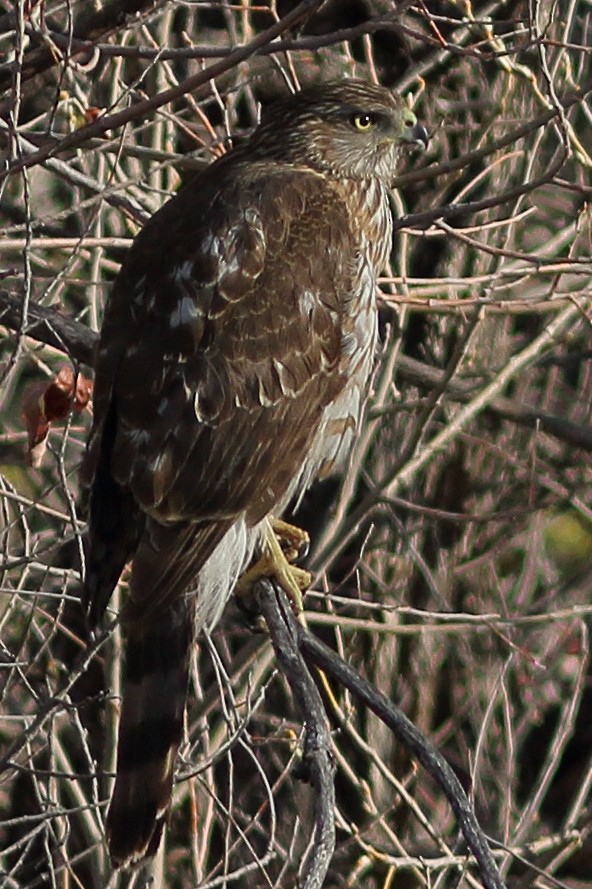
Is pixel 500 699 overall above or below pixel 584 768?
above

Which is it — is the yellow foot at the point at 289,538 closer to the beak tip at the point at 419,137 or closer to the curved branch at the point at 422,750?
the curved branch at the point at 422,750

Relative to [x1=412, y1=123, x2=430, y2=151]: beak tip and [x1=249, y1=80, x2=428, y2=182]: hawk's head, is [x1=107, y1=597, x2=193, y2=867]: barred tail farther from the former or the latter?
[x1=412, y1=123, x2=430, y2=151]: beak tip

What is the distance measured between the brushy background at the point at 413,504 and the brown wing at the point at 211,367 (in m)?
1.11

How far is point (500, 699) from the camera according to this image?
23.2ft

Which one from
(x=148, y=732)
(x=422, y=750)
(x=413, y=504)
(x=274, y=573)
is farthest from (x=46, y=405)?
(x=413, y=504)

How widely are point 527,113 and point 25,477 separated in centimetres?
225

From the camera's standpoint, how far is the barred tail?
3857 mm

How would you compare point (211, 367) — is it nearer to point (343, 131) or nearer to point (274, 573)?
point (274, 573)

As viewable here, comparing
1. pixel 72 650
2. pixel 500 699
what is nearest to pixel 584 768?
pixel 500 699

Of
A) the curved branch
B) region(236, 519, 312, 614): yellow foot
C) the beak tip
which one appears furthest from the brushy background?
the curved branch

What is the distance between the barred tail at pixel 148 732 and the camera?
3857 mm

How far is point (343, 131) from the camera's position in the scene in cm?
484

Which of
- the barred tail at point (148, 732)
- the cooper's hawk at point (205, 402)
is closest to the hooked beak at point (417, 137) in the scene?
the cooper's hawk at point (205, 402)

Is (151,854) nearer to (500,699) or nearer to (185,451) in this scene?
(185,451)
